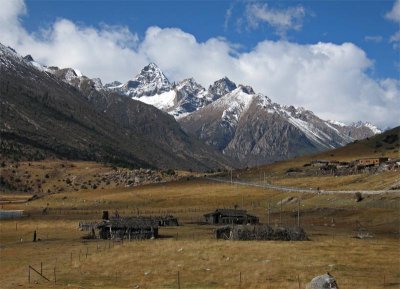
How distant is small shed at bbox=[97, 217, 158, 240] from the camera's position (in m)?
95.3

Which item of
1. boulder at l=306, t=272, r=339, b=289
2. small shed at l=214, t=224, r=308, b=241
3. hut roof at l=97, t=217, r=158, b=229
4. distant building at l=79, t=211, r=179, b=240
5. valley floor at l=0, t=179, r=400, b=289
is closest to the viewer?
boulder at l=306, t=272, r=339, b=289

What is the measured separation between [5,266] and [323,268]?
36.3 m

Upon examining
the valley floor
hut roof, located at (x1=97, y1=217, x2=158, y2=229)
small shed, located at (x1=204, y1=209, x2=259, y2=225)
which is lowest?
the valley floor

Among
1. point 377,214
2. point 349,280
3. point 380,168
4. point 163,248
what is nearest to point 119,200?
point 380,168

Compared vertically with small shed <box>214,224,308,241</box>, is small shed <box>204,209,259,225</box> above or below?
above

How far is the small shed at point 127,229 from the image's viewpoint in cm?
9526

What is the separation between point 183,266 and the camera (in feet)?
193

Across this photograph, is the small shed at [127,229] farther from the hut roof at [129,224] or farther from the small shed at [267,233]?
the small shed at [267,233]

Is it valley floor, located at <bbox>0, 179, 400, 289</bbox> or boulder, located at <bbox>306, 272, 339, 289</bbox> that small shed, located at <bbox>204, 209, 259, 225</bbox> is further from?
boulder, located at <bbox>306, 272, 339, 289</bbox>

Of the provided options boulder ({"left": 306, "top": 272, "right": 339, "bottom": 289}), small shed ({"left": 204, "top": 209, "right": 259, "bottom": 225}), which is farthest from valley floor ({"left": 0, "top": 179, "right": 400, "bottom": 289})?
boulder ({"left": 306, "top": 272, "right": 339, "bottom": 289})

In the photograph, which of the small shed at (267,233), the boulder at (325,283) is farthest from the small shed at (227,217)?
the boulder at (325,283)

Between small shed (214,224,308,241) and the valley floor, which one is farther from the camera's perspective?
small shed (214,224,308,241)

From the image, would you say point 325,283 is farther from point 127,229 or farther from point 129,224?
point 129,224

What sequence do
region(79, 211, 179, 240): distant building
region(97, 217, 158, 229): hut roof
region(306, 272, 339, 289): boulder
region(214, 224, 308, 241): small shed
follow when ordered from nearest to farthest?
region(306, 272, 339, 289): boulder, region(214, 224, 308, 241): small shed, region(79, 211, 179, 240): distant building, region(97, 217, 158, 229): hut roof
